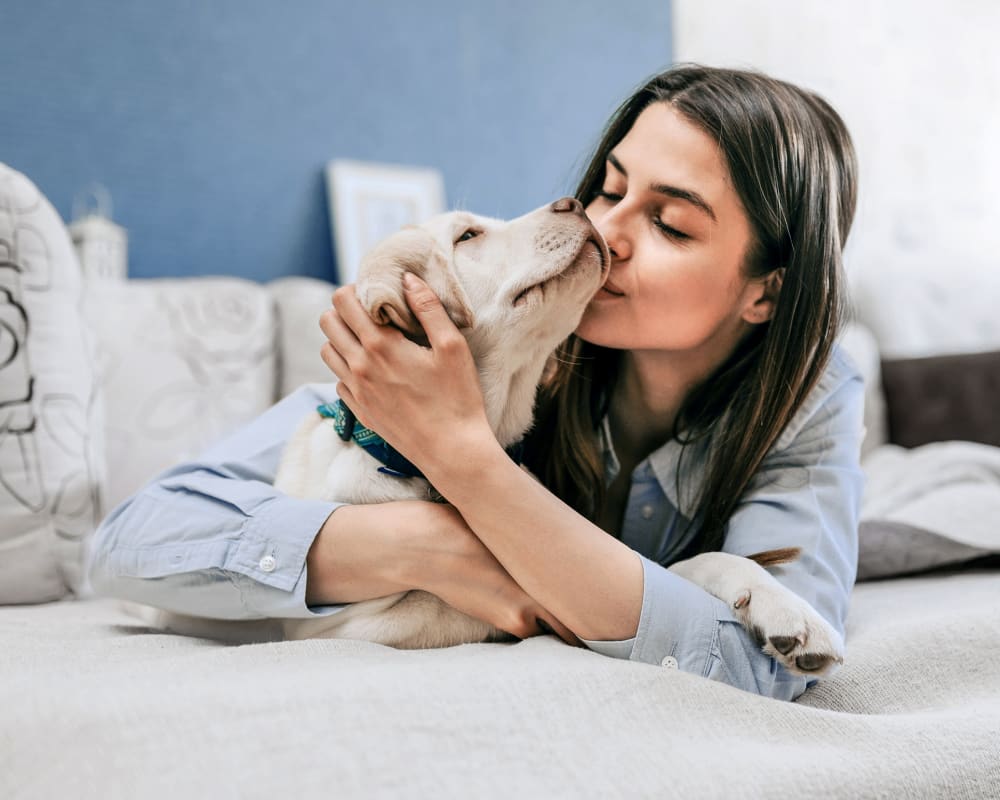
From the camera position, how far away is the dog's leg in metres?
0.89

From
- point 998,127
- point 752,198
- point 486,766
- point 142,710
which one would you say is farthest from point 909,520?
point 998,127

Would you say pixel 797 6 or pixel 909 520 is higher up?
pixel 797 6

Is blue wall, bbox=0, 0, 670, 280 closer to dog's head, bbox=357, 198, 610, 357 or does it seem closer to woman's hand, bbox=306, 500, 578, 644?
dog's head, bbox=357, 198, 610, 357

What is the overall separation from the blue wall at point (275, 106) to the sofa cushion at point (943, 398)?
1317mm

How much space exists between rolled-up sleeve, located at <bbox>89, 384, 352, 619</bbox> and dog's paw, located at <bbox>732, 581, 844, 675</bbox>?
509 millimetres

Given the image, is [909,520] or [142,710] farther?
[909,520]

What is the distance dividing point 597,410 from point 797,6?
125 inches

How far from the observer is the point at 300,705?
71cm

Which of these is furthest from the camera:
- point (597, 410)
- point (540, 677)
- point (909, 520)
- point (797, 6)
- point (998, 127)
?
point (998, 127)

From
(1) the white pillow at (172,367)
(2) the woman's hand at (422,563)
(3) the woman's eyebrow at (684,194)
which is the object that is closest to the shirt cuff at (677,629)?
(2) the woman's hand at (422,563)

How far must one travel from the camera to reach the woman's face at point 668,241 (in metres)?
1.19

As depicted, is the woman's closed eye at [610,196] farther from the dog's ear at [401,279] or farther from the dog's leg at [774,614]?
the dog's leg at [774,614]

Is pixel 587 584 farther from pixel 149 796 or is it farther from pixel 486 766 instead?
pixel 149 796

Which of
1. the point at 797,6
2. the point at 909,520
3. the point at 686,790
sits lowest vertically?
the point at 909,520
